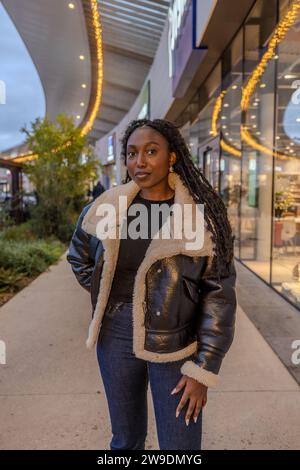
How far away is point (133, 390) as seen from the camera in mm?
1754

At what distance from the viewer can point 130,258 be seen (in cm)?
167

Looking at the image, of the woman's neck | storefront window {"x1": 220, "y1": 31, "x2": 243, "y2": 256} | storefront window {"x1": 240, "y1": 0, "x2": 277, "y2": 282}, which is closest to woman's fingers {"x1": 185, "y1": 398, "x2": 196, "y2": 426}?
the woman's neck

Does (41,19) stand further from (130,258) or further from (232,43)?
(130,258)

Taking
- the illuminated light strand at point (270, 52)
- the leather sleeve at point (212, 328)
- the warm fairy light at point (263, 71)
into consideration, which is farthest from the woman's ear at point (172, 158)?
the illuminated light strand at point (270, 52)

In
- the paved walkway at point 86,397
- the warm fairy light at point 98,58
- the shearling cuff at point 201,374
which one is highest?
the warm fairy light at point 98,58

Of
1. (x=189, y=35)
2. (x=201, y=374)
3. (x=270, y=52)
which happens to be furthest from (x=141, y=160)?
(x=189, y=35)

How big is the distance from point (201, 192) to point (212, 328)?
56cm

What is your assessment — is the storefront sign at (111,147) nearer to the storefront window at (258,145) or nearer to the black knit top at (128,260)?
the storefront window at (258,145)

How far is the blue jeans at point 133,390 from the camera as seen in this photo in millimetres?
1610

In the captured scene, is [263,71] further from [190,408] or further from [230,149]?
[190,408]

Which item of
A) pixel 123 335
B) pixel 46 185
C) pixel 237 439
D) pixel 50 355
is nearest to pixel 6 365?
pixel 50 355

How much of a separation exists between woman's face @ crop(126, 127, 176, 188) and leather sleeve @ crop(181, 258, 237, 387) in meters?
0.40

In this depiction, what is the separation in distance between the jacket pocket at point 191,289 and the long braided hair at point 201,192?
101 mm

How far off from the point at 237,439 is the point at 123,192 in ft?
5.49
